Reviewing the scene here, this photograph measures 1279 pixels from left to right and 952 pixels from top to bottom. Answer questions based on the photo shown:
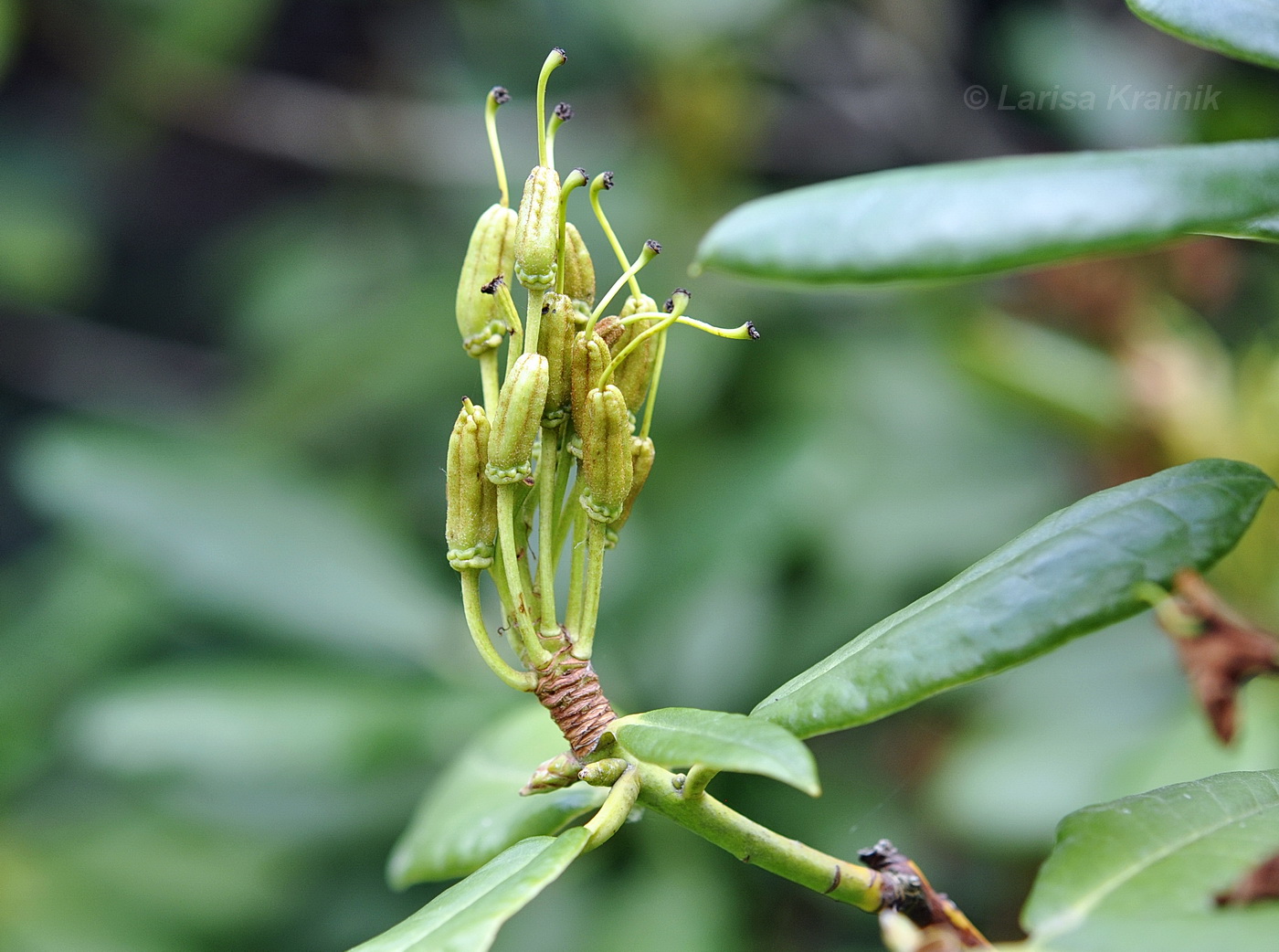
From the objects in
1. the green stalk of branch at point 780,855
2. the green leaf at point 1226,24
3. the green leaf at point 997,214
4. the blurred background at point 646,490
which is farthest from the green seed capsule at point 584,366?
the blurred background at point 646,490

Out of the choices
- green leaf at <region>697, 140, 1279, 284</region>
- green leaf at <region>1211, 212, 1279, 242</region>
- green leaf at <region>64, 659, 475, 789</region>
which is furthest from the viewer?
green leaf at <region>64, 659, 475, 789</region>

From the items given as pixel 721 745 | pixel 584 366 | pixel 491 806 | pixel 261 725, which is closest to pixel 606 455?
pixel 584 366

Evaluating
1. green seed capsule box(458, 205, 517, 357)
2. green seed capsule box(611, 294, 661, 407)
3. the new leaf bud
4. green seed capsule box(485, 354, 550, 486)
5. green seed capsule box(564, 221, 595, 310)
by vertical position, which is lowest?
the new leaf bud

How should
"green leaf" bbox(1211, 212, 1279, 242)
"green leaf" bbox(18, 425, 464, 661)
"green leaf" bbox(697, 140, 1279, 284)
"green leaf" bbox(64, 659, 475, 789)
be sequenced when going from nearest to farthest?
"green leaf" bbox(697, 140, 1279, 284) < "green leaf" bbox(1211, 212, 1279, 242) < "green leaf" bbox(64, 659, 475, 789) < "green leaf" bbox(18, 425, 464, 661)

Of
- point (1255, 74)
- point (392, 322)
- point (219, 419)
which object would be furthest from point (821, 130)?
point (219, 419)

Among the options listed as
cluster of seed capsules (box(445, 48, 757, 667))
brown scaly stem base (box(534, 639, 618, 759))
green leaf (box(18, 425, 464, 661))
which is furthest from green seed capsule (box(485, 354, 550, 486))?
green leaf (box(18, 425, 464, 661))

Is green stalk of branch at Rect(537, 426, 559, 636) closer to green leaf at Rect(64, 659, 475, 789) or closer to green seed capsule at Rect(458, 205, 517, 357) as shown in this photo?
green seed capsule at Rect(458, 205, 517, 357)

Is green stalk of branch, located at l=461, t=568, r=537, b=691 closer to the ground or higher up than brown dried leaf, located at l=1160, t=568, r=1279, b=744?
higher up
